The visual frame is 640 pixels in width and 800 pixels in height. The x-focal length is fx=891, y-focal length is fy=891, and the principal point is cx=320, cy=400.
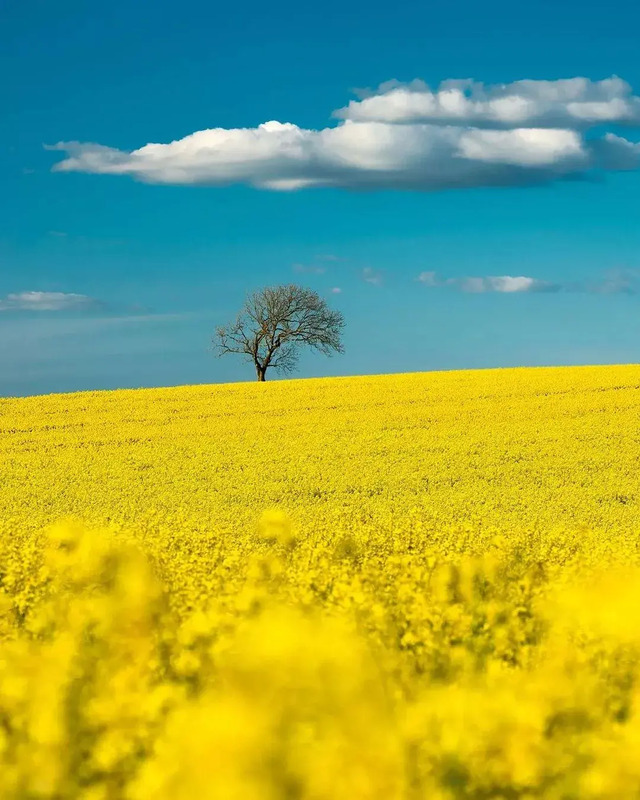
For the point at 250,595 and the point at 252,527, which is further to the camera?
the point at 252,527

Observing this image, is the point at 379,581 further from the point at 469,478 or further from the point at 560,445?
the point at 560,445

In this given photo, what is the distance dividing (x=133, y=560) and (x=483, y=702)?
3.11 meters

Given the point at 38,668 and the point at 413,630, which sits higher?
the point at 38,668

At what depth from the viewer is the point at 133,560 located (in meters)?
6.14

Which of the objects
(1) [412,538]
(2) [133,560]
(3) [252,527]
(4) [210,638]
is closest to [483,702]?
(4) [210,638]

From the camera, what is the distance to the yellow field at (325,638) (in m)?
3.12

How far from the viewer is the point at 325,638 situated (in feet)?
10.6

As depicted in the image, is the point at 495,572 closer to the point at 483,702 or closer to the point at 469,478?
the point at 483,702

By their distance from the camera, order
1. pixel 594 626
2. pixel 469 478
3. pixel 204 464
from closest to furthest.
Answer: pixel 594 626, pixel 469 478, pixel 204 464

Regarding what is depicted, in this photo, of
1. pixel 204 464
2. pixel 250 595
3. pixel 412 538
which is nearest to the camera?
pixel 250 595

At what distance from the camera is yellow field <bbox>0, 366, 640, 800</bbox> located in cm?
312

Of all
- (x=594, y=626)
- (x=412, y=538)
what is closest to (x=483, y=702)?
(x=594, y=626)

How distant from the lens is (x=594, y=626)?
4414mm

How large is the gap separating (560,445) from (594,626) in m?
16.2
